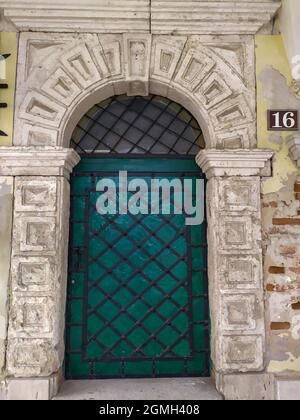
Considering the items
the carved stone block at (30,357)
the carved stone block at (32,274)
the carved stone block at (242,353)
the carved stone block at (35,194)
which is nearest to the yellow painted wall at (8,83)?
the carved stone block at (35,194)

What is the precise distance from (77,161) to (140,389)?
2.01 m

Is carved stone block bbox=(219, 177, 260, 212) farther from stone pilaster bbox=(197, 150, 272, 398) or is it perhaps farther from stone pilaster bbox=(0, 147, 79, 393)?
stone pilaster bbox=(0, 147, 79, 393)

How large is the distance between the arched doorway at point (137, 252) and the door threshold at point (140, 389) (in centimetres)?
10

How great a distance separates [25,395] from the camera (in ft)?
10.0

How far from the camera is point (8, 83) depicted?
134 inches

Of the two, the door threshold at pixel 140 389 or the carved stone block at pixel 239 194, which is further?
the carved stone block at pixel 239 194

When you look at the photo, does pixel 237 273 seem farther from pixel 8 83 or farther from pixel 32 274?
pixel 8 83

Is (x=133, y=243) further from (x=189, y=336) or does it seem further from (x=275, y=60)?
(x=275, y=60)

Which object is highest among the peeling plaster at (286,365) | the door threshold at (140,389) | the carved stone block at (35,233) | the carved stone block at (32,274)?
the carved stone block at (35,233)

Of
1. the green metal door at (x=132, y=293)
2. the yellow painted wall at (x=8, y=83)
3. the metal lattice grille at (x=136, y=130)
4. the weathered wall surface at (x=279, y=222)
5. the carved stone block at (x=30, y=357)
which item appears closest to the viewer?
the carved stone block at (x=30, y=357)

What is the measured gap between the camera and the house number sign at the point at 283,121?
3432 millimetres

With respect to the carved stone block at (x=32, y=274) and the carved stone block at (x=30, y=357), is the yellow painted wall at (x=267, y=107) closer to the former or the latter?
the carved stone block at (x=32, y=274)

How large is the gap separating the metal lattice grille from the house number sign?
0.65m

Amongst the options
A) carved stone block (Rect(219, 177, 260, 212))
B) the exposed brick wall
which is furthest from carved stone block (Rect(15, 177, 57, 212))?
the exposed brick wall
